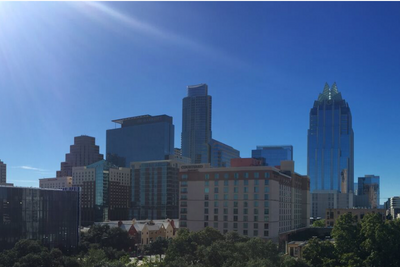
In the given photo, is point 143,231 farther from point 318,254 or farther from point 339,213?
point 339,213

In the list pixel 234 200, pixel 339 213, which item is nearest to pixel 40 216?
pixel 234 200

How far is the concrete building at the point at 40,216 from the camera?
95438 millimetres

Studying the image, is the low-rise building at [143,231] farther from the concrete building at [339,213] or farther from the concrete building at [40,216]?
the concrete building at [339,213]

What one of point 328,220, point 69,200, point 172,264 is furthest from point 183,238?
point 328,220

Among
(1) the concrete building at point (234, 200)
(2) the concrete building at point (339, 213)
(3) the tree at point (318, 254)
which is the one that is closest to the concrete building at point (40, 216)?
(1) the concrete building at point (234, 200)

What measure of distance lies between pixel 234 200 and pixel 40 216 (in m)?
49.6

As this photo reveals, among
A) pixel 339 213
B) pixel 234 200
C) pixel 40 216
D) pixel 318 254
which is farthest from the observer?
pixel 339 213

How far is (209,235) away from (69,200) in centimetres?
5103

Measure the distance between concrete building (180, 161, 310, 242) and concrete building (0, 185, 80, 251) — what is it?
30231 millimetres

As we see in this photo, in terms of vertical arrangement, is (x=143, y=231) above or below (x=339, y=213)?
below

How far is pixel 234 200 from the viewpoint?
114 meters

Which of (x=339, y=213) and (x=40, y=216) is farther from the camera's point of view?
(x=339, y=213)

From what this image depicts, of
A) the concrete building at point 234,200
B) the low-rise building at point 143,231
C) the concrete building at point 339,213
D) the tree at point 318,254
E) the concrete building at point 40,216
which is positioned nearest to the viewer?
the tree at point 318,254

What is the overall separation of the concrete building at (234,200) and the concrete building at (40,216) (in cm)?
3023
